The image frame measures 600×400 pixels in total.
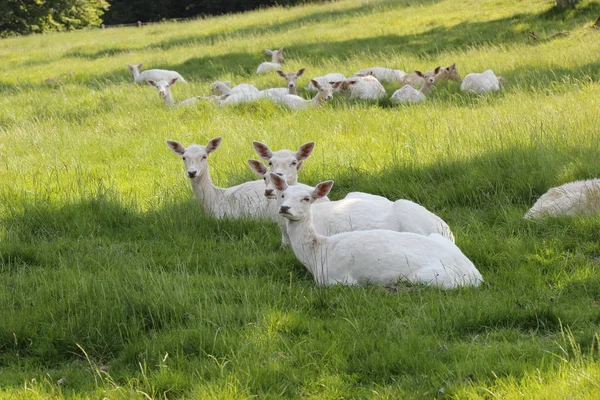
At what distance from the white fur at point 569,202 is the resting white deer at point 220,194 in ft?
9.09

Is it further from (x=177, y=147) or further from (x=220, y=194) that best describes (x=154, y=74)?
(x=220, y=194)

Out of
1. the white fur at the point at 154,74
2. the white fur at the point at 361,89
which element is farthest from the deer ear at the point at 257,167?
the white fur at the point at 154,74

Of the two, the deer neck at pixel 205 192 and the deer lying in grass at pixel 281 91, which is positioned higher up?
the deer neck at pixel 205 192

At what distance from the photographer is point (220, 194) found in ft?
29.3

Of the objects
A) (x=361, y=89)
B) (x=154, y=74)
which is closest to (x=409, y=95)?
(x=361, y=89)

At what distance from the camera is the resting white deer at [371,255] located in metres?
5.81

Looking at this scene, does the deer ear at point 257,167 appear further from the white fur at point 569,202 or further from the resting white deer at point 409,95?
the resting white deer at point 409,95

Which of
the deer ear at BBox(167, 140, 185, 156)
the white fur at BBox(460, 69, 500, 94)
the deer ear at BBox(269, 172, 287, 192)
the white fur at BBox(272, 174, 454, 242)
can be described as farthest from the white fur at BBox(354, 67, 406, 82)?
the deer ear at BBox(269, 172, 287, 192)

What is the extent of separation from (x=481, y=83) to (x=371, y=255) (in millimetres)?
8930

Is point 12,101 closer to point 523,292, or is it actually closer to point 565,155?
point 565,155

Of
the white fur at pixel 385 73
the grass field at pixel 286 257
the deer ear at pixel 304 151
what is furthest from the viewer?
the white fur at pixel 385 73

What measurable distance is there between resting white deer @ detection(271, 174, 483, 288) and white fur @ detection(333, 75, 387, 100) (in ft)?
26.6

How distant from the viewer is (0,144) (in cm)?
1237

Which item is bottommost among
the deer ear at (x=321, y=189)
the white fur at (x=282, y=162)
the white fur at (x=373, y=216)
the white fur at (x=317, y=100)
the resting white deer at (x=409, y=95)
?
the resting white deer at (x=409, y=95)
